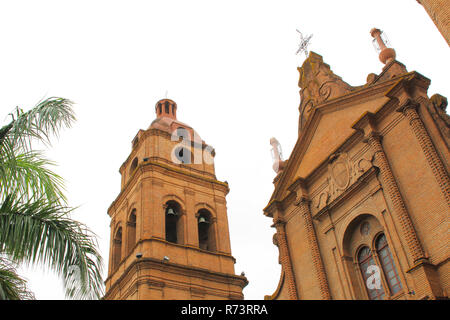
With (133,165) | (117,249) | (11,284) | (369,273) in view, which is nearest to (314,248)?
(369,273)

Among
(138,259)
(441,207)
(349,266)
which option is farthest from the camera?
(138,259)

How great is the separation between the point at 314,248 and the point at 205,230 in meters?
13.9

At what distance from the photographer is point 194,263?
25.5 meters

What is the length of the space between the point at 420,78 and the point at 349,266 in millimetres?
5728

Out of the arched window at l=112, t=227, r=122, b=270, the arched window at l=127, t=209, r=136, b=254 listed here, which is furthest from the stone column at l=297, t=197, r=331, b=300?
the arched window at l=112, t=227, r=122, b=270

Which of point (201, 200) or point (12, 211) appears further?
point (201, 200)

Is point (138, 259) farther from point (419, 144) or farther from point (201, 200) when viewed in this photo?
point (419, 144)

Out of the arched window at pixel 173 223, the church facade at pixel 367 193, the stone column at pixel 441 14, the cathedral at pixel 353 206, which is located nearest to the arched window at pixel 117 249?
the cathedral at pixel 353 206

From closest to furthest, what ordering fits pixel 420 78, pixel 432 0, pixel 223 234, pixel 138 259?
pixel 432 0
pixel 420 78
pixel 138 259
pixel 223 234

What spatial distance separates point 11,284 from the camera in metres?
7.89

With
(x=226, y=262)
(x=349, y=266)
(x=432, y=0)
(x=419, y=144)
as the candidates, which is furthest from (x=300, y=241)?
(x=226, y=262)

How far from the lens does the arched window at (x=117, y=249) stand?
28.5m

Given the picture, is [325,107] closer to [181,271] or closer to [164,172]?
[181,271]

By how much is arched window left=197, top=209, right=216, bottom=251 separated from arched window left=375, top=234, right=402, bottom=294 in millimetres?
14387
